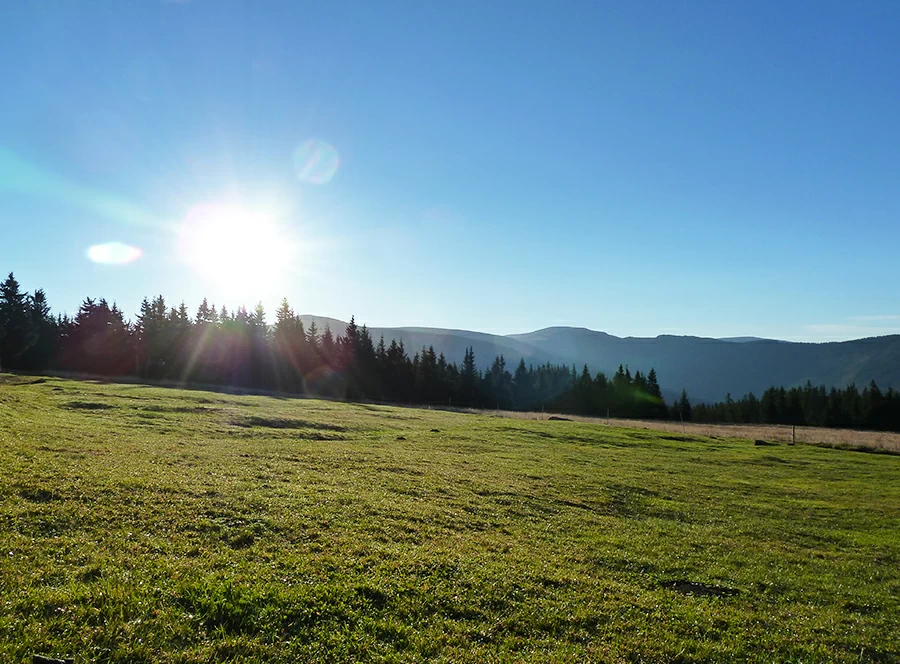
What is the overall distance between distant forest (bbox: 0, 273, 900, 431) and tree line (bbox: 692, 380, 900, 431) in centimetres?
27

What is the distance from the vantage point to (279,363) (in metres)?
111

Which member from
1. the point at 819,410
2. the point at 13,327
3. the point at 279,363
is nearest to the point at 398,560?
the point at 279,363

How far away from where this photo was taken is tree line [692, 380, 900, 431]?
123938 millimetres

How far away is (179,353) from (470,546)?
11091 centimetres

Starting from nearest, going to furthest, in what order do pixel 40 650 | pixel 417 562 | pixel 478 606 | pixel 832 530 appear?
1. pixel 40 650
2. pixel 478 606
3. pixel 417 562
4. pixel 832 530

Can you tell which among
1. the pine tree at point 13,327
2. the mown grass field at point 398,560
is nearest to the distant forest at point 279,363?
the pine tree at point 13,327

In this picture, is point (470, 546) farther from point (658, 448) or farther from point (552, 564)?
point (658, 448)

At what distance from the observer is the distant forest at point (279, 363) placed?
4193 inches

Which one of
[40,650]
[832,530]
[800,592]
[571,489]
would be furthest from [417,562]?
[832,530]

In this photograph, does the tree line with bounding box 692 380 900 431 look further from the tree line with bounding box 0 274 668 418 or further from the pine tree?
the pine tree

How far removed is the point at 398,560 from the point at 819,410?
161115 mm

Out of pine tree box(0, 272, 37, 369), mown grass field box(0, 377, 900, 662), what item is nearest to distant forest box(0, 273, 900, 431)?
pine tree box(0, 272, 37, 369)

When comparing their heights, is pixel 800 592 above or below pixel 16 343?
below

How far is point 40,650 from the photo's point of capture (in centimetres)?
771
